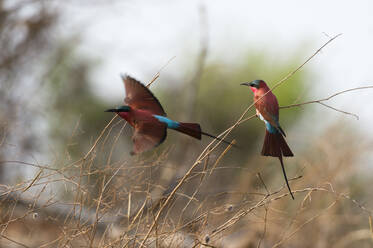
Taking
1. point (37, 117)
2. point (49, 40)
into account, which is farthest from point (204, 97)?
point (37, 117)

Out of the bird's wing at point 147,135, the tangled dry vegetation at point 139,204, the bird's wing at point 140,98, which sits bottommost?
the tangled dry vegetation at point 139,204

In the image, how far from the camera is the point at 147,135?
1.38m

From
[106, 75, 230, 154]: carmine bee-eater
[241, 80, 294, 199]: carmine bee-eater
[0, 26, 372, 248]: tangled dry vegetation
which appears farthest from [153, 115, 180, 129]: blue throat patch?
[241, 80, 294, 199]: carmine bee-eater

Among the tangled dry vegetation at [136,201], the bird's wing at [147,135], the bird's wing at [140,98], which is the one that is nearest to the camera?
the bird's wing at [147,135]

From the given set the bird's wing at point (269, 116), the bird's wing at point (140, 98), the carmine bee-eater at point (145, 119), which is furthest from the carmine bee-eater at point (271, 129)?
the bird's wing at point (140, 98)

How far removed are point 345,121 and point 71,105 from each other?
363 centimetres

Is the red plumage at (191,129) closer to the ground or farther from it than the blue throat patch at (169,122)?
closer to the ground

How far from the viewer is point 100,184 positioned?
1824mm

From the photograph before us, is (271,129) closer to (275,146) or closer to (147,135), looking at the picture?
(275,146)

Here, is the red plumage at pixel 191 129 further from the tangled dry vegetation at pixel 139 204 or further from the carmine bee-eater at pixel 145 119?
the tangled dry vegetation at pixel 139 204

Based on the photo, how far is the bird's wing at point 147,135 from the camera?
1.34m

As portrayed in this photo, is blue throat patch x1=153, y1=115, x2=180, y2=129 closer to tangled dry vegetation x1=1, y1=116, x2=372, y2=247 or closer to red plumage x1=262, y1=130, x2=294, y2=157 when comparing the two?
tangled dry vegetation x1=1, y1=116, x2=372, y2=247

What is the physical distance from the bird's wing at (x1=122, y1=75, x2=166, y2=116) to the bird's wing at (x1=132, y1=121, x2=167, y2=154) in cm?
7

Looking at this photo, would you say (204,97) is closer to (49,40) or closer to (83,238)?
(49,40)
